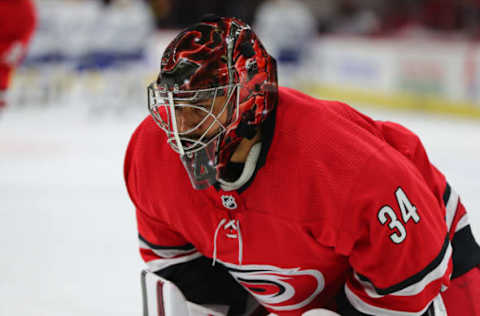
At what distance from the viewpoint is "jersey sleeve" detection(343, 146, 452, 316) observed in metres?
1.07

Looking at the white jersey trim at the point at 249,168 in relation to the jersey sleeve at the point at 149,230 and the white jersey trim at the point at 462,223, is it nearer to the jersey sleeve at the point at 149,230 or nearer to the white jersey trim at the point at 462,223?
the jersey sleeve at the point at 149,230

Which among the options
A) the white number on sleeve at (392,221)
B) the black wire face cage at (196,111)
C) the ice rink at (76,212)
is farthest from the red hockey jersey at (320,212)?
the ice rink at (76,212)

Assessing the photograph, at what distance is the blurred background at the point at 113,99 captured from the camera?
93.6 inches

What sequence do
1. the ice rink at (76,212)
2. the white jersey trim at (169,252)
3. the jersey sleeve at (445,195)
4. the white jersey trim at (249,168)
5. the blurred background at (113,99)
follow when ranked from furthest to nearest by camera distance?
the blurred background at (113,99) < the ice rink at (76,212) < the white jersey trim at (169,252) < the jersey sleeve at (445,195) < the white jersey trim at (249,168)

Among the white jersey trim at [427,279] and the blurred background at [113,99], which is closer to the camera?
the white jersey trim at [427,279]

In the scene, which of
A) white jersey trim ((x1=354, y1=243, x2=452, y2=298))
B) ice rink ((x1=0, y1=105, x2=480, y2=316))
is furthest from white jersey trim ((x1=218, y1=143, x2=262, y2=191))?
ice rink ((x1=0, y1=105, x2=480, y2=316))

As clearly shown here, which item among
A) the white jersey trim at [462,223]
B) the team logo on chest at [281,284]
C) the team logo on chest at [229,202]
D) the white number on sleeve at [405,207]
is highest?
the white number on sleeve at [405,207]

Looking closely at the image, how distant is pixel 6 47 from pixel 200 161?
3.23 m

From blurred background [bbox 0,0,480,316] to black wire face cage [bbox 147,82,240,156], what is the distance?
97cm

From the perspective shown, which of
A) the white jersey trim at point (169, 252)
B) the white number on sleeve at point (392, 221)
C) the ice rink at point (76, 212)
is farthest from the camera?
the ice rink at point (76, 212)

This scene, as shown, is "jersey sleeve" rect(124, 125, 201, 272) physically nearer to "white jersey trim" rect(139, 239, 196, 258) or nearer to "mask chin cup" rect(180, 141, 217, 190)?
"white jersey trim" rect(139, 239, 196, 258)

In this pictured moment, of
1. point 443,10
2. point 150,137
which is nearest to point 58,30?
point 443,10

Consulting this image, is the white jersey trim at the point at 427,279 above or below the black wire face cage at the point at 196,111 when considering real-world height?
below

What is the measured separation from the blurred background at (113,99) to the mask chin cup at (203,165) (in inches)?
36.5
